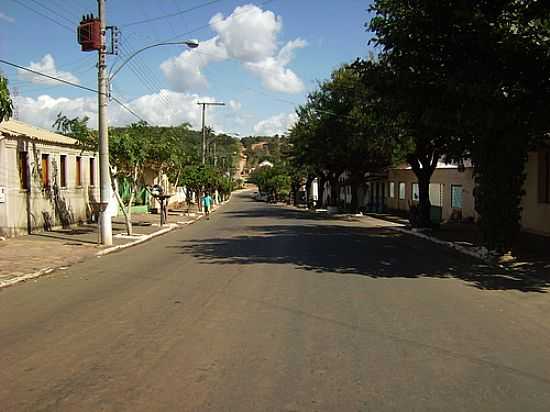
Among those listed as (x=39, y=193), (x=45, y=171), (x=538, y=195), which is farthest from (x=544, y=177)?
(x=45, y=171)

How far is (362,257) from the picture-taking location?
55.9ft

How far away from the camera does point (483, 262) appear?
644 inches

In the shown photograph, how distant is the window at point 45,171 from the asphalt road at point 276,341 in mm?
12574

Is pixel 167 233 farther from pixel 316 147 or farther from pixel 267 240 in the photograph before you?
pixel 316 147

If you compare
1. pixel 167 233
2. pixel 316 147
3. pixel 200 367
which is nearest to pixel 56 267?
pixel 200 367

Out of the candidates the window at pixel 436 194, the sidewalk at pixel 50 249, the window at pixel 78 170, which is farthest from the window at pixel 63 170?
the window at pixel 436 194

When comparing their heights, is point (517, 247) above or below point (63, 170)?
below

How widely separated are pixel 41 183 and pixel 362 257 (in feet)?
47.4

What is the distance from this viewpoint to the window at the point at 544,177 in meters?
22.3

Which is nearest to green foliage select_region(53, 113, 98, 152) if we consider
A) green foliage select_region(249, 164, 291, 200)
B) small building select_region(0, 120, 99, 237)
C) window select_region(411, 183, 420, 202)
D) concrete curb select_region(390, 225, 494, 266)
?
small building select_region(0, 120, 99, 237)

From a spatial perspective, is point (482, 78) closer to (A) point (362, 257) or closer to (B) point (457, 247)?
(A) point (362, 257)

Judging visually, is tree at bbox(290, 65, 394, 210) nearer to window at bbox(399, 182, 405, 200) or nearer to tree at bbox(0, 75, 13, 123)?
window at bbox(399, 182, 405, 200)

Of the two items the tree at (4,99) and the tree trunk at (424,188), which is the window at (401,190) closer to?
the tree trunk at (424,188)

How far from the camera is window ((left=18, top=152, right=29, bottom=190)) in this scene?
23812 millimetres
